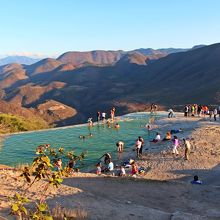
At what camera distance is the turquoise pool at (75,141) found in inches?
1226

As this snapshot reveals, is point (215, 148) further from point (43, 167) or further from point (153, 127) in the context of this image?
point (43, 167)

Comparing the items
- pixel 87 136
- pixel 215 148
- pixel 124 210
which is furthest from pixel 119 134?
pixel 124 210

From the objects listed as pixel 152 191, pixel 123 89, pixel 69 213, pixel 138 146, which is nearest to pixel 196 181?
pixel 152 191

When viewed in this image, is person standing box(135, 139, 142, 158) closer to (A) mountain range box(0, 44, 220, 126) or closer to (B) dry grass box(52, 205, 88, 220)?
(B) dry grass box(52, 205, 88, 220)

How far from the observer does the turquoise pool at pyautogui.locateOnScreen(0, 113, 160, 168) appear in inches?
1226

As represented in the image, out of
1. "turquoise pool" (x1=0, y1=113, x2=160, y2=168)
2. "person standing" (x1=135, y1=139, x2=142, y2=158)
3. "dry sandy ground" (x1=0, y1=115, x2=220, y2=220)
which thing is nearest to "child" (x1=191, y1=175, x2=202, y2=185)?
"dry sandy ground" (x1=0, y1=115, x2=220, y2=220)

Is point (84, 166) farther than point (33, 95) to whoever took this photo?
No

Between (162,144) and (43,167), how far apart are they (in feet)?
88.0

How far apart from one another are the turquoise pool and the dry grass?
47.0ft

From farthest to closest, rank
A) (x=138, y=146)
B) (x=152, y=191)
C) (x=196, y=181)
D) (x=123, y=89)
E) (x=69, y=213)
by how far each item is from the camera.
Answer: (x=123, y=89) → (x=138, y=146) → (x=196, y=181) → (x=152, y=191) → (x=69, y=213)

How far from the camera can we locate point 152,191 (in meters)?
19.3

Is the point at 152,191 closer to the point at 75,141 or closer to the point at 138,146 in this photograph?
the point at 138,146

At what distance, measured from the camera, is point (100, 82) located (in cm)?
13812

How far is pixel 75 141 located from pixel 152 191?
1876 centimetres
